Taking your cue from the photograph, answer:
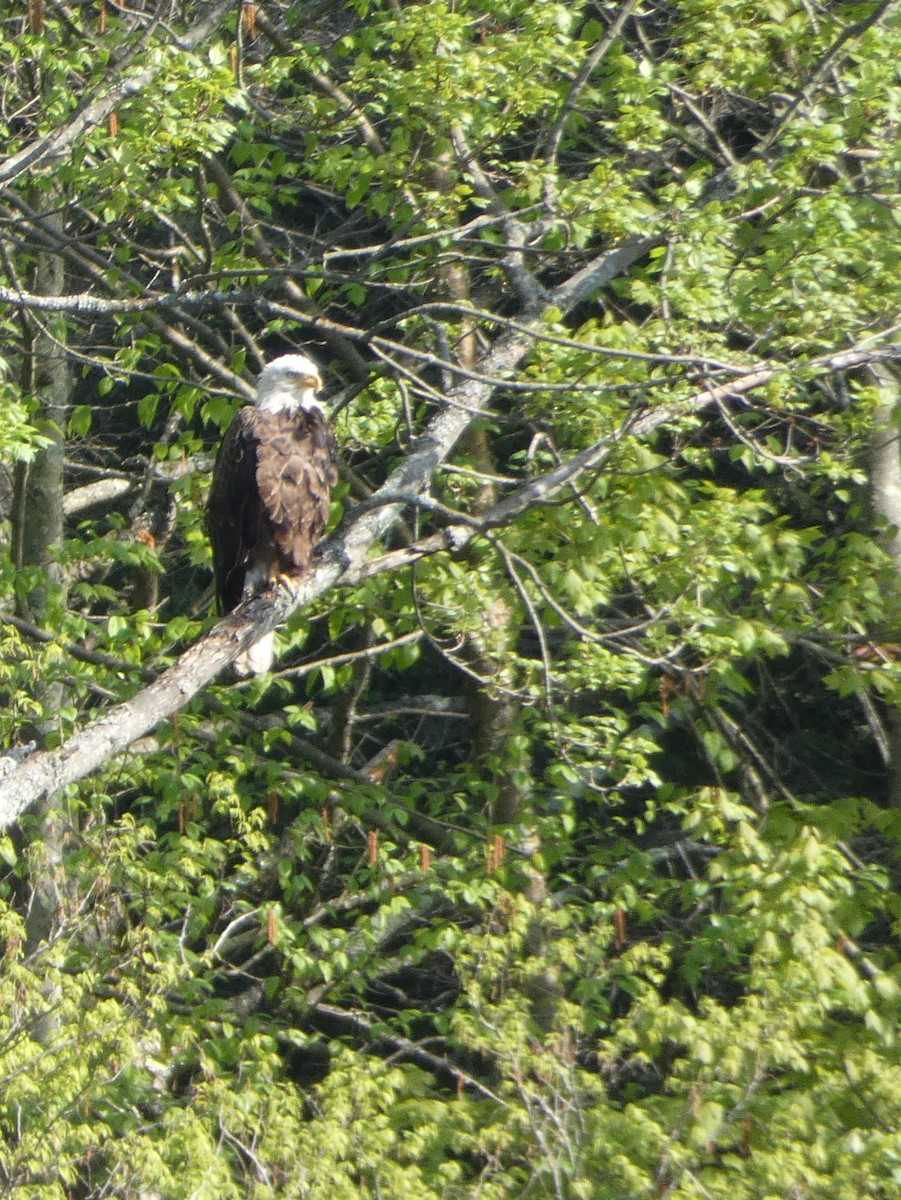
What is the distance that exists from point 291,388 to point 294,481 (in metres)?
0.36

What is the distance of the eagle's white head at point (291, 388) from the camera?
530cm

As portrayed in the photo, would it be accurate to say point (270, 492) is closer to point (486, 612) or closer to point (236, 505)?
point (236, 505)

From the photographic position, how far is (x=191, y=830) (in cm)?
631

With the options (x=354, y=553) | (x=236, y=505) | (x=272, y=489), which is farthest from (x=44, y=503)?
(x=354, y=553)

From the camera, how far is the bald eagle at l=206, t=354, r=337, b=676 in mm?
5148

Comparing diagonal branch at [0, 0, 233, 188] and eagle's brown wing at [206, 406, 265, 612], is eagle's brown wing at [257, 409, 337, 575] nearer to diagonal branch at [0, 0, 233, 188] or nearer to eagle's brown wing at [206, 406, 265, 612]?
eagle's brown wing at [206, 406, 265, 612]

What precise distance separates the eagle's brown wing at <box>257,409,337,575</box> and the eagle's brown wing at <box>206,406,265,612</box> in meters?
0.04

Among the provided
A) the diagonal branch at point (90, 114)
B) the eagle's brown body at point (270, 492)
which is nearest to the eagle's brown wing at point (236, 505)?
the eagle's brown body at point (270, 492)

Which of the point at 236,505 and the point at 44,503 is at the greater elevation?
the point at 236,505

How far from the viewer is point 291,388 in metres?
5.34

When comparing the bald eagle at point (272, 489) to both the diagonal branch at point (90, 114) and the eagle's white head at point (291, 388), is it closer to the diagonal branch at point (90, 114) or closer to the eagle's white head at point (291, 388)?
the eagle's white head at point (291, 388)

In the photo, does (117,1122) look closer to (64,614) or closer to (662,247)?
(64,614)

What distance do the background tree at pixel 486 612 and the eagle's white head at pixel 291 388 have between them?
0.92 feet

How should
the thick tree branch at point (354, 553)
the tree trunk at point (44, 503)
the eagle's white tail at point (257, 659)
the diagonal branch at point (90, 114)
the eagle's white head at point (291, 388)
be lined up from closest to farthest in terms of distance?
the thick tree branch at point (354, 553)
the diagonal branch at point (90, 114)
the eagle's white tail at point (257, 659)
the eagle's white head at point (291, 388)
the tree trunk at point (44, 503)
